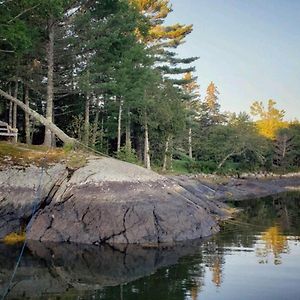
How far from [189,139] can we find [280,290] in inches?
1929

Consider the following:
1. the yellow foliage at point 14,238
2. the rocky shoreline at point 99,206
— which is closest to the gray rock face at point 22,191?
the rocky shoreline at point 99,206

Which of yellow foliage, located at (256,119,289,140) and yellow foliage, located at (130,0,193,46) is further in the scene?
yellow foliage, located at (256,119,289,140)

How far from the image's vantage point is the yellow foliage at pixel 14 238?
636 inches

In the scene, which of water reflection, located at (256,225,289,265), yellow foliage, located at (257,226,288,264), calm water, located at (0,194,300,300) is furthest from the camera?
yellow foliage, located at (257,226,288,264)

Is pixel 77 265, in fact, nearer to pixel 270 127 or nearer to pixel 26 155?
pixel 26 155

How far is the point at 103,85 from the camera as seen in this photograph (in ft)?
89.9

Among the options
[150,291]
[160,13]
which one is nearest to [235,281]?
[150,291]

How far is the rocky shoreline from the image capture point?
1614 centimetres

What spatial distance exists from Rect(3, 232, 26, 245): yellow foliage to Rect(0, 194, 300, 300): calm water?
0.80 metres

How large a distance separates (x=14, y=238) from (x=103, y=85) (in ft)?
43.2

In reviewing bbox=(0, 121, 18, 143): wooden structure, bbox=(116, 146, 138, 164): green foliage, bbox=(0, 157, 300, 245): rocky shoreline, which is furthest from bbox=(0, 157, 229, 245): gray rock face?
bbox=(116, 146, 138, 164): green foliage

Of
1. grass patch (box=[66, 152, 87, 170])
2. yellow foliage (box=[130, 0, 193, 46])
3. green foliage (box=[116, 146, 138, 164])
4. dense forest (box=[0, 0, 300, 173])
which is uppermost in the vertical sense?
yellow foliage (box=[130, 0, 193, 46])

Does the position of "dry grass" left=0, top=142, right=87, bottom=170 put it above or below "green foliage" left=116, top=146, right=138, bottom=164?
below

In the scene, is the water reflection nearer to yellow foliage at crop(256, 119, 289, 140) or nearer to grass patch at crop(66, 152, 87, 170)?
grass patch at crop(66, 152, 87, 170)
